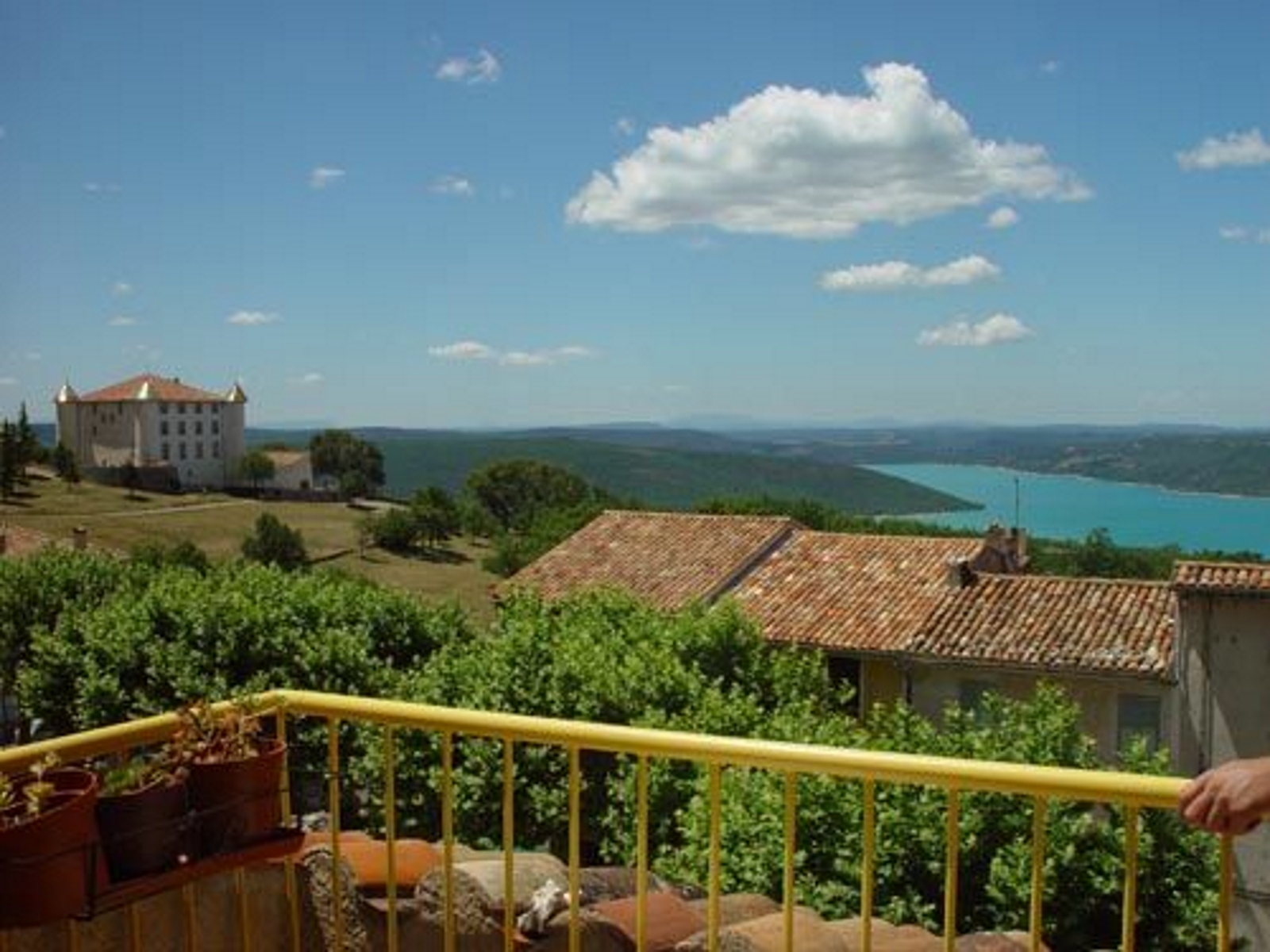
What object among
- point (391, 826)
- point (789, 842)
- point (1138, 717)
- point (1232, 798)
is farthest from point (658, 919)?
point (1138, 717)

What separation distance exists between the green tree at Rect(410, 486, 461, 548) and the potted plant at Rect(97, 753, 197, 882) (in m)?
78.7

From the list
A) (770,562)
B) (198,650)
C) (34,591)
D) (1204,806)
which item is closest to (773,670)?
(198,650)

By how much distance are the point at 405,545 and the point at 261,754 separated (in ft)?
259

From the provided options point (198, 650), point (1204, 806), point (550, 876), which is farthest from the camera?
point (198, 650)

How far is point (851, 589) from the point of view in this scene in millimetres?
27703

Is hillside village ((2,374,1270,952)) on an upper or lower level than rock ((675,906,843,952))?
lower

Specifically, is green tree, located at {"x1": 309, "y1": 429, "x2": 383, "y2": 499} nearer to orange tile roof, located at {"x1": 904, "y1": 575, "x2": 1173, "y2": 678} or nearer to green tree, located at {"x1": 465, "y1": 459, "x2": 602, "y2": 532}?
green tree, located at {"x1": 465, "y1": 459, "x2": 602, "y2": 532}

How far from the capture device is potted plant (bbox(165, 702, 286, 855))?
309 cm

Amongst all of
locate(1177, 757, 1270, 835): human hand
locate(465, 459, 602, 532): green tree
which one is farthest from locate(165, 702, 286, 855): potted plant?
locate(465, 459, 602, 532): green tree

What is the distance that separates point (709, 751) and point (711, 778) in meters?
0.08

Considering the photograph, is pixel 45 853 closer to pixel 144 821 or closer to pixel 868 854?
pixel 144 821

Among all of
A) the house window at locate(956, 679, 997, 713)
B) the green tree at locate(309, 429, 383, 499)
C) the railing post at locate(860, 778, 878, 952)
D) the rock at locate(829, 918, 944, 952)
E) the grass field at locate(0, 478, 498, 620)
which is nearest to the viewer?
the railing post at locate(860, 778, 878, 952)

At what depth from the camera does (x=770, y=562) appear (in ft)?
98.1

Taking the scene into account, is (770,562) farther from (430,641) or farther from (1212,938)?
(1212,938)
